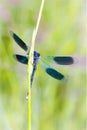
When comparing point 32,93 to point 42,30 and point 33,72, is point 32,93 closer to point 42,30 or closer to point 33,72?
point 33,72

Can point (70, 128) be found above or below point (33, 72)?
below

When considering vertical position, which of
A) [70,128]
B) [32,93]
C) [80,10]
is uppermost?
[80,10]

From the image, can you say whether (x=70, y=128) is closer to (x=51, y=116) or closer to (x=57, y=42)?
(x=51, y=116)

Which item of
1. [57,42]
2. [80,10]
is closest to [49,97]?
[57,42]

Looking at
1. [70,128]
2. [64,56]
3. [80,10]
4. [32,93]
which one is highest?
[80,10]

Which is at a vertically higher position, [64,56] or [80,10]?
[80,10]

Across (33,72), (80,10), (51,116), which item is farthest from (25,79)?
(80,10)
